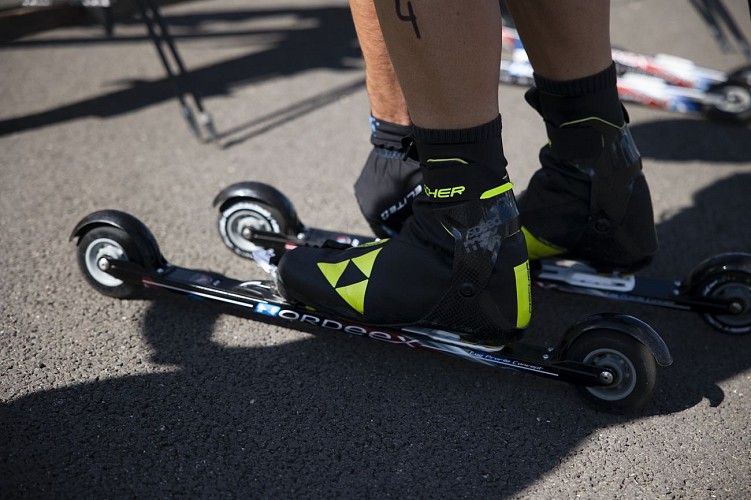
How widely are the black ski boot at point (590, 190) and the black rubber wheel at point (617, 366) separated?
36 centimetres

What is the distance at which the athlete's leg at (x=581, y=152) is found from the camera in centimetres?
170

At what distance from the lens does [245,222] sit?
7.51ft

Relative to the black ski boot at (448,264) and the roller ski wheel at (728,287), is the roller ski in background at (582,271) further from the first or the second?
the black ski boot at (448,264)

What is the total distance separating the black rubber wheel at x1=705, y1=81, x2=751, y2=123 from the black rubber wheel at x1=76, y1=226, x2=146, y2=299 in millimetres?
2913

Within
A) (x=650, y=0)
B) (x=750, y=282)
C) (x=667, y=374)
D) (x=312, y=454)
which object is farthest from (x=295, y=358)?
(x=650, y=0)

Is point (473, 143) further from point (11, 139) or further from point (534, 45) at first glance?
point (11, 139)

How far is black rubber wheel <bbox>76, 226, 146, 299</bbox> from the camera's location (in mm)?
2027

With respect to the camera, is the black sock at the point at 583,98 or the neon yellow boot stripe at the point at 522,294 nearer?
the neon yellow boot stripe at the point at 522,294

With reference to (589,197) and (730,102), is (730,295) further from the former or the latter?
(730,102)

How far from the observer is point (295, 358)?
6.15 feet

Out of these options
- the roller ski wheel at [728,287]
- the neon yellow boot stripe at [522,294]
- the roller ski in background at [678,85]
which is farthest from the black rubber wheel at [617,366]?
the roller ski in background at [678,85]

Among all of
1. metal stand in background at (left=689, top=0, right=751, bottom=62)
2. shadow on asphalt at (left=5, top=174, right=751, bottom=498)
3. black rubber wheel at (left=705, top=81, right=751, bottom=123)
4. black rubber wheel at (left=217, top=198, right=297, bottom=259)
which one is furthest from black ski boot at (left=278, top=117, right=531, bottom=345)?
metal stand in background at (left=689, top=0, right=751, bottom=62)

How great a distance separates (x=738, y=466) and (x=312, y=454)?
97 cm

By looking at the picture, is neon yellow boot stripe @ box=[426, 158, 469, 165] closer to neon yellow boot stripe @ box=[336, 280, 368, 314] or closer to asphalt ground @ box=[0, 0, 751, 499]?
neon yellow boot stripe @ box=[336, 280, 368, 314]
